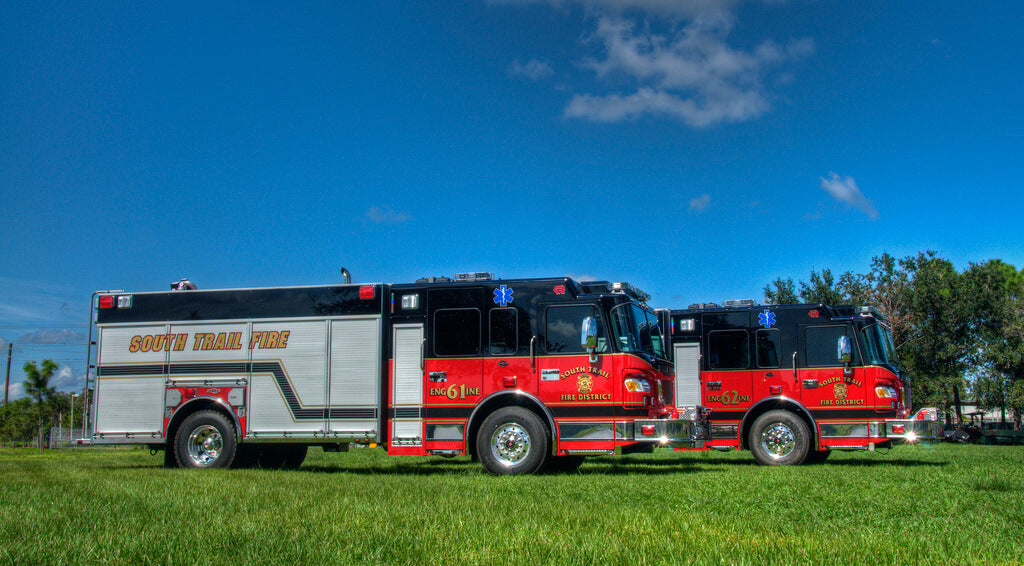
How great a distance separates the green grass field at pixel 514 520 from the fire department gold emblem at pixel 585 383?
1.77 m

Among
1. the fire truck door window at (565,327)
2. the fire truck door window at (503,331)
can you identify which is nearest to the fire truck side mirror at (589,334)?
the fire truck door window at (565,327)

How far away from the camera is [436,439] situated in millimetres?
12680

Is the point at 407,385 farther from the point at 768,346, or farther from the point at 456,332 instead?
the point at 768,346

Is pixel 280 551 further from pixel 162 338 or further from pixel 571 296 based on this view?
pixel 162 338

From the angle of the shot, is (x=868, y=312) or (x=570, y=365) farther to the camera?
(x=868, y=312)

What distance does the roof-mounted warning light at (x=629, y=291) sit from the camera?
41.0ft

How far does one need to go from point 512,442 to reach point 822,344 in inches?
258

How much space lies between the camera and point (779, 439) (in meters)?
15.3

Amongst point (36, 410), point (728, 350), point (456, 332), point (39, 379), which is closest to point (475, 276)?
point (456, 332)

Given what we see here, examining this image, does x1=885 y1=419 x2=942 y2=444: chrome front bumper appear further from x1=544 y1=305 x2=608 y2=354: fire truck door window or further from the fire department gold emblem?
x1=544 y1=305 x2=608 y2=354: fire truck door window

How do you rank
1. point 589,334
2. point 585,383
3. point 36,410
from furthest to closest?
point 36,410
point 585,383
point 589,334

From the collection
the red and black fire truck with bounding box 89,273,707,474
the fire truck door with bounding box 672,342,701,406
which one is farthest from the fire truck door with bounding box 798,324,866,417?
→ the red and black fire truck with bounding box 89,273,707,474

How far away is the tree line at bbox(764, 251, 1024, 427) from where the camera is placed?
4150cm

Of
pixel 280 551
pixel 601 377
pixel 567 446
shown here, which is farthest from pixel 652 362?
pixel 280 551
